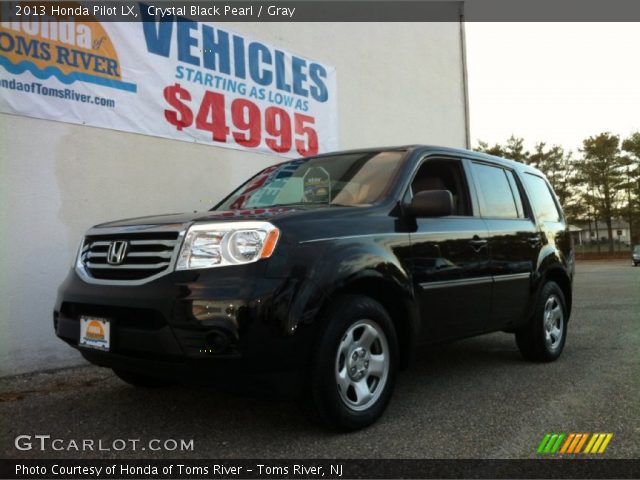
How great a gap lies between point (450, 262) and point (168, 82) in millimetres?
3756

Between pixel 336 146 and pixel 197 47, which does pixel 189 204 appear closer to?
pixel 197 47

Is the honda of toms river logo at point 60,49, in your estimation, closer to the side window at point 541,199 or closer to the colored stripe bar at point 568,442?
the side window at point 541,199

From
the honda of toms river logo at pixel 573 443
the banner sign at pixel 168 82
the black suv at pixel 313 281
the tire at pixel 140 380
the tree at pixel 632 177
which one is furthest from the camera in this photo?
the tree at pixel 632 177

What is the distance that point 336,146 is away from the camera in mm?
8398

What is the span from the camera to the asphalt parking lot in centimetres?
310

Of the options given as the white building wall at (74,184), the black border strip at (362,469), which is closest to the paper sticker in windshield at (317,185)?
the black border strip at (362,469)

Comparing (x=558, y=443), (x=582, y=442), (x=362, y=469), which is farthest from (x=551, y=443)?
(x=362, y=469)

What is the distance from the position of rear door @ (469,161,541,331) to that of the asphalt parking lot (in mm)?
581

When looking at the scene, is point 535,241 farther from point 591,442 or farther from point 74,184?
point 74,184

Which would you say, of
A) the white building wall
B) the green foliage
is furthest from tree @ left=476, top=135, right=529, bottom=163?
the white building wall

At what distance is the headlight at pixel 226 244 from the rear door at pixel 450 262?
107 cm

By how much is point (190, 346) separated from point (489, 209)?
280 centimetres

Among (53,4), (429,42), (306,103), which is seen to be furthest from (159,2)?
(429,42)

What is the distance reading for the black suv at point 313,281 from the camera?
287cm
